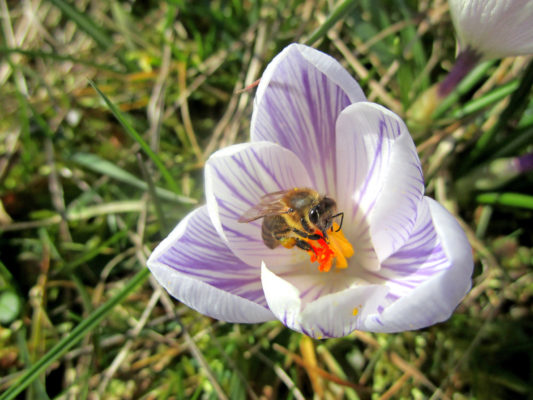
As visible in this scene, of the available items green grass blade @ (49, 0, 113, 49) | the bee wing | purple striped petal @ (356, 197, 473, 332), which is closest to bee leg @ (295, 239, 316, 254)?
the bee wing

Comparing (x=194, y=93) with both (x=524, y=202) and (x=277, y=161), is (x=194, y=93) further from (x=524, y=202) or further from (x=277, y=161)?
(x=524, y=202)

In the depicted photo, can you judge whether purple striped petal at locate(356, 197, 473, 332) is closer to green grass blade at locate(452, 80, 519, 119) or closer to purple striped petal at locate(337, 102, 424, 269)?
purple striped petal at locate(337, 102, 424, 269)

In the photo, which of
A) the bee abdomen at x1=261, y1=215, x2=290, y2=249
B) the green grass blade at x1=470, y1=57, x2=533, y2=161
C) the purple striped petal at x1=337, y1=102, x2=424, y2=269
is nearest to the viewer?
the purple striped petal at x1=337, y1=102, x2=424, y2=269

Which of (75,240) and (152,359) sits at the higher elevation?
(75,240)

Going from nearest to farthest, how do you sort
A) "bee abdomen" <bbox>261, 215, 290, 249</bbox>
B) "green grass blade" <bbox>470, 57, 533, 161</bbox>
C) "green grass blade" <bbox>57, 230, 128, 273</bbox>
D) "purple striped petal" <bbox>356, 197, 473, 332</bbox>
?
1. "purple striped petal" <bbox>356, 197, 473, 332</bbox>
2. "bee abdomen" <bbox>261, 215, 290, 249</bbox>
3. "green grass blade" <bbox>470, 57, 533, 161</bbox>
4. "green grass blade" <bbox>57, 230, 128, 273</bbox>

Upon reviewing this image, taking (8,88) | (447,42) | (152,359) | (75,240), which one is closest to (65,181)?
(75,240)

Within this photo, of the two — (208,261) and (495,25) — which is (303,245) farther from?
(495,25)
